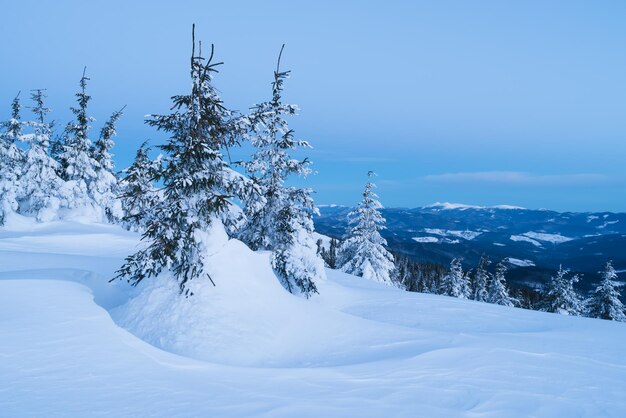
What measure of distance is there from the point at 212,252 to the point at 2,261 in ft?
30.5

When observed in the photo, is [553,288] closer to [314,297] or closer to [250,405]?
[314,297]

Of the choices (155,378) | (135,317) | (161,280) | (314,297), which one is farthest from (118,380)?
(314,297)

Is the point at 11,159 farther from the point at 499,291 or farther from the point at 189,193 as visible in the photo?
the point at 499,291

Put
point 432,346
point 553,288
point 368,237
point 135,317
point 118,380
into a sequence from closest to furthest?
point 118,380
point 432,346
point 135,317
point 368,237
point 553,288

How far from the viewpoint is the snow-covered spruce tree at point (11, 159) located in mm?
25984

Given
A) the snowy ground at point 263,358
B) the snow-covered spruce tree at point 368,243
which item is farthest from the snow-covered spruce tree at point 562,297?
the snowy ground at point 263,358

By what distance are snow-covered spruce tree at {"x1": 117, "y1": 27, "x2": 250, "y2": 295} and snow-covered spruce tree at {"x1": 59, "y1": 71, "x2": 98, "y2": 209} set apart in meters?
24.0

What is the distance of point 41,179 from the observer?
89.2 ft

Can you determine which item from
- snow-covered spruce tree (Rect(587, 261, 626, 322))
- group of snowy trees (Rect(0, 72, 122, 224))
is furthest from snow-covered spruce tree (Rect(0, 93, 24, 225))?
snow-covered spruce tree (Rect(587, 261, 626, 322))

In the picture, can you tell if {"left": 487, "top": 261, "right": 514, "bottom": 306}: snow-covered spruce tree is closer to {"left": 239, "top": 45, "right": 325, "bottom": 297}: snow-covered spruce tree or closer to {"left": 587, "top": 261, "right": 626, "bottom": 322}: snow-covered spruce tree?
{"left": 587, "top": 261, "right": 626, "bottom": 322}: snow-covered spruce tree

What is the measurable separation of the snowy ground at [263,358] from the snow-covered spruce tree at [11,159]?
20796 mm

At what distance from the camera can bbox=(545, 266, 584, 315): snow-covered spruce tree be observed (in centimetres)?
2911

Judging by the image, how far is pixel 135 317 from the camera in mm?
7434

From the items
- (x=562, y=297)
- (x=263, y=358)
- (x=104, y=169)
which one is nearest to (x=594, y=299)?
(x=562, y=297)
